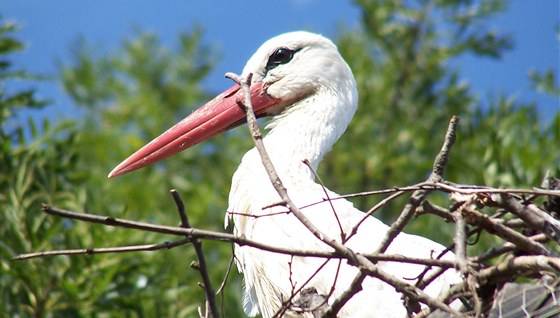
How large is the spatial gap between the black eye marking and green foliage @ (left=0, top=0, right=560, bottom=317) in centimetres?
108

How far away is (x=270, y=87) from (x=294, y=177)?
24.4 inches

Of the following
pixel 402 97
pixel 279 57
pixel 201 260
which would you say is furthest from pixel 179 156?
pixel 201 260

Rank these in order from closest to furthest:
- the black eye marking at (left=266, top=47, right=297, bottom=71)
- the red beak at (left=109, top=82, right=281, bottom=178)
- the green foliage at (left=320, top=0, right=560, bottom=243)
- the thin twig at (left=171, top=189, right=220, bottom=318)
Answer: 1. the thin twig at (left=171, top=189, right=220, bottom=318)
2. the red beak at (left=109, top=82, right=281, bottom=178)
3. the black eye marking at (left=266, top=47, right=297, bottom=71)
4. the green foliage at (left=320, top=0, right=560, bottom=243)

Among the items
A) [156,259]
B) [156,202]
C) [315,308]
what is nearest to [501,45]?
[156,202]

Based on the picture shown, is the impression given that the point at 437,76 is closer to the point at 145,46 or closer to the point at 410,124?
the point at 410,124

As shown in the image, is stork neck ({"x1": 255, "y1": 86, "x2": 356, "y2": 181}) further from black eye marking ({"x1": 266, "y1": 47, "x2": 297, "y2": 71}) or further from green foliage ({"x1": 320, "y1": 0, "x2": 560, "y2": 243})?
green foliage ({"x1": 320, "y1": 0, "x2": 560, "y2": 243})

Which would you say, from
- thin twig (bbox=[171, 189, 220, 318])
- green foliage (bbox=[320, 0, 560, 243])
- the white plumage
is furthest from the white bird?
green foliage (bbox=[320, 0, 560, 243])

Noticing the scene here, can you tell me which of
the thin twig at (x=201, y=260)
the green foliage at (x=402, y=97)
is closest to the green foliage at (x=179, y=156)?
the green foliage at (x=402, y=97)

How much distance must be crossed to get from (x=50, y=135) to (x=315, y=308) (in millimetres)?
2924

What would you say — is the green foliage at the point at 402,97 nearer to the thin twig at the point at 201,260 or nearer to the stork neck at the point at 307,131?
the stork neck at the point at 307,131

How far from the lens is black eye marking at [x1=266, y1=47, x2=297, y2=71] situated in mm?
3703

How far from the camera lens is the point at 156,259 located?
15.5ft

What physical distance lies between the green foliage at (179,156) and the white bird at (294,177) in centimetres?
83

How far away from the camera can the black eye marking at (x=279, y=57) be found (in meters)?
3.70
